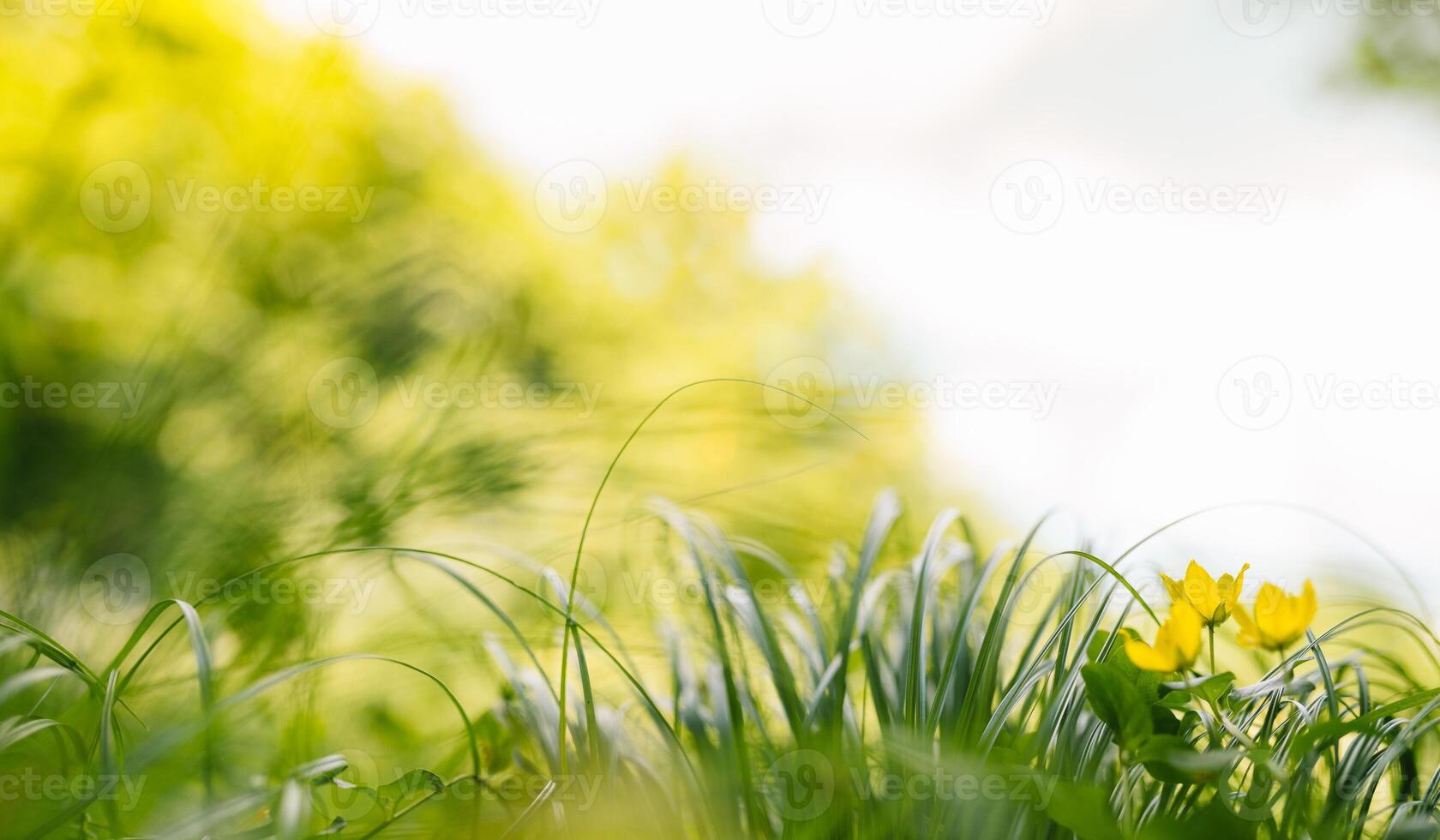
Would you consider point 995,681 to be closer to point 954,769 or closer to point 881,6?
point 954,769

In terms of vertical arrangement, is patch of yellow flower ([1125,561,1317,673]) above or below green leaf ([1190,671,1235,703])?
above

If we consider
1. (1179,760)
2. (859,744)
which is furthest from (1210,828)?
(859,744)

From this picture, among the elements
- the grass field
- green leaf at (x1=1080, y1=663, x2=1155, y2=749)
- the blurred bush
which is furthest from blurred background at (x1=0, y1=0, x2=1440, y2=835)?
green leaf at (x1=1080, y1=663, x2=1155, y2=749)

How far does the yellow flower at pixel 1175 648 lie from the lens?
0.34 metres

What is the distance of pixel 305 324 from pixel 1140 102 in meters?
1.67

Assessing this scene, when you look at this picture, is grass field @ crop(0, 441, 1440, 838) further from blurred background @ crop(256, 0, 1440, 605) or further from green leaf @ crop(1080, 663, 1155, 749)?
blurred background @ crop(256, 0, 1440, 605)

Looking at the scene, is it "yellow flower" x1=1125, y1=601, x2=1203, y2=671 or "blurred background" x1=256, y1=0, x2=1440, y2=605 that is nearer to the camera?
"yellow flower" x1=1125, y1=601, x2=1203, y2=671

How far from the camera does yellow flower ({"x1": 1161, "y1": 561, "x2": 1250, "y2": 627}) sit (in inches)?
15.8

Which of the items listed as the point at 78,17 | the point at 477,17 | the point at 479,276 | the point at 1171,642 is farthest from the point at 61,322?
the point at 1171,642

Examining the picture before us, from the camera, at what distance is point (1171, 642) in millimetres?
350

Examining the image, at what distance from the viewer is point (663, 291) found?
5.59ft

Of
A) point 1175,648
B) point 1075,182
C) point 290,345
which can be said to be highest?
point 1075,182

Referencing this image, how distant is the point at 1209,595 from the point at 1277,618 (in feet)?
0.10

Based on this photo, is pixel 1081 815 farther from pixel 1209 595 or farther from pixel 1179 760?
pixel 1209 595
